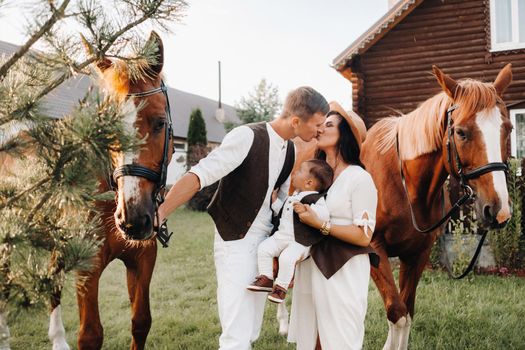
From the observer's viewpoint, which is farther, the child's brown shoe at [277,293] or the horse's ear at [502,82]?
the horse's ear at [502,82]

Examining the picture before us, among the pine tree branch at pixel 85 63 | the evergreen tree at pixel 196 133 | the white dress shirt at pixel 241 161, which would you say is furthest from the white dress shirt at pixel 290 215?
the evergreen tree at pixel 196 133

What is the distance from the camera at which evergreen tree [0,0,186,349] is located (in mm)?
1286

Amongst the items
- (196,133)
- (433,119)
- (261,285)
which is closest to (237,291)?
A: (261,285)

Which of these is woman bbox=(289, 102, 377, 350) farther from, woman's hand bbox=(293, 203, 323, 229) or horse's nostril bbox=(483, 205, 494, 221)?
horse's nostril bbox=(483, 205, 494, 221)

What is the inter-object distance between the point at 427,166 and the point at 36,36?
3.17 meters

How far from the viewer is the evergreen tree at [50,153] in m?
1.29

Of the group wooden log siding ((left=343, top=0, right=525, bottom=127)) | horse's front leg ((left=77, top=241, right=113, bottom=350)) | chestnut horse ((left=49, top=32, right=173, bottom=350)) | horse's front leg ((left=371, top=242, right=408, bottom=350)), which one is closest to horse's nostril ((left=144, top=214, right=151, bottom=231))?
chestnut horse ((left=49, top=32, right=173, bottom=350))

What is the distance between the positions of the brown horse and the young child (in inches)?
48.7

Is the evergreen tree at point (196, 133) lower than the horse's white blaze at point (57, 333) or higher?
higher

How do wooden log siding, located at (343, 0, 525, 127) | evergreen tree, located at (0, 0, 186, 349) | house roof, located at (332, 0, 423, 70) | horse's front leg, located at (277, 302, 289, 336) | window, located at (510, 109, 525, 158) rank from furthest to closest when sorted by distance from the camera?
house roof, located at (332, 0, 423, 70) < wooden log siding, located at (343, 0, 525, 127) < window, located at (510, 109, 525, 158) < horse's front leg, located at (277, 302, 289, 336) < evergreen tree, located at (0, 0, 186, 349)

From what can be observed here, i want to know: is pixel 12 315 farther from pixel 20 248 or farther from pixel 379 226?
pixel 379 226

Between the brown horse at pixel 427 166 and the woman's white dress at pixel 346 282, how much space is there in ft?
3.20

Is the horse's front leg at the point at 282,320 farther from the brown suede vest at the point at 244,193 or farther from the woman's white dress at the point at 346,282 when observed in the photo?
the brown suede vest at the point at 244,193

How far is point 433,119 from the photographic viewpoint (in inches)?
145
